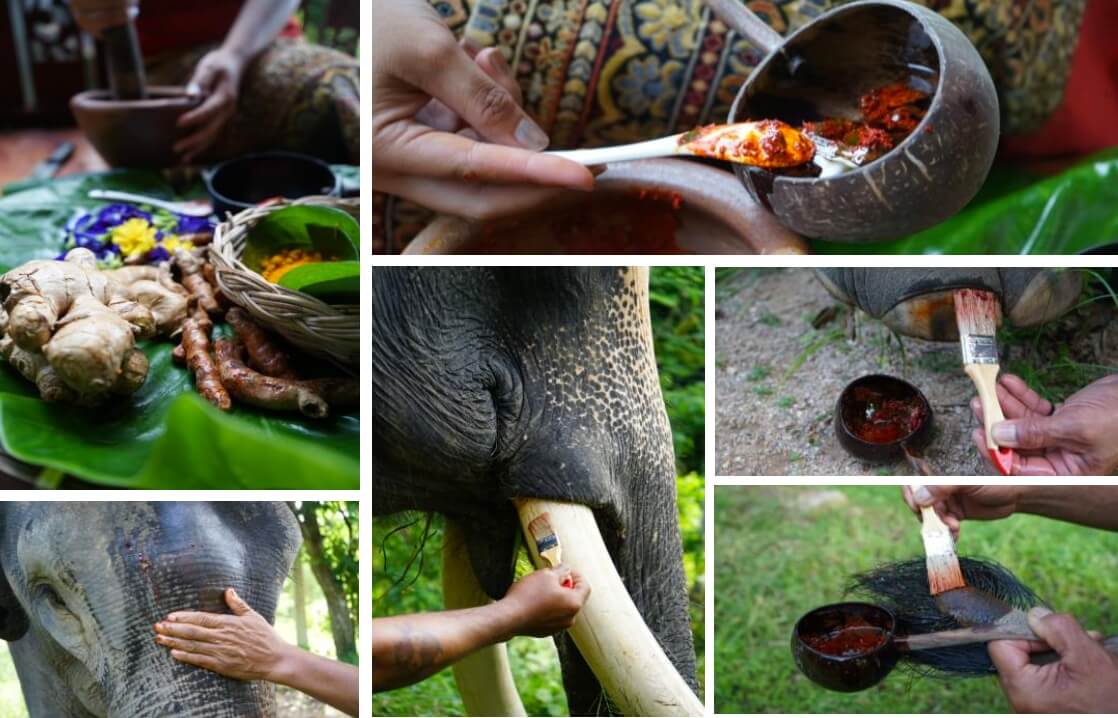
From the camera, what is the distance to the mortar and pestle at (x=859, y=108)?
970 millimetres

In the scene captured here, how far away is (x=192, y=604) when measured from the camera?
3.76 feet

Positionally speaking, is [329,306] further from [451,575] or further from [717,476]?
[717,476]

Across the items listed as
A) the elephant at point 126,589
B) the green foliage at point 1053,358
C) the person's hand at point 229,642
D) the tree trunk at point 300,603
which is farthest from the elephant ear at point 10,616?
the green foliage at point 1053,358

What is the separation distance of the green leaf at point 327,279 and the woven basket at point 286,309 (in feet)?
0.04

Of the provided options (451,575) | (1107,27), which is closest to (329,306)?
(451,575)

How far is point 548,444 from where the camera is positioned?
45.2 inches

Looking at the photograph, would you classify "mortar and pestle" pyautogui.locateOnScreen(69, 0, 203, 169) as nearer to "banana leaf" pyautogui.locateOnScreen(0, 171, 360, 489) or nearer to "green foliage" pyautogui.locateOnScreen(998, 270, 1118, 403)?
"banana leaf" pyautogui.locateOnScreen(0, 171, 360, 489)

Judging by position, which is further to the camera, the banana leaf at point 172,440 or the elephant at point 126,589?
the elephant at point 126,589

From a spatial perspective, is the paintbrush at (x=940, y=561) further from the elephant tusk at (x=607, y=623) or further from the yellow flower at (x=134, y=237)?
the yellow flower at (x=134, y=237)

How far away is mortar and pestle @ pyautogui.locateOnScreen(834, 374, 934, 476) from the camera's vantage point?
3.81 ft

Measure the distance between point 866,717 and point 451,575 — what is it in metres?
0.52

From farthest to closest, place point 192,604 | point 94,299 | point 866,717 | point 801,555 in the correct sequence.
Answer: point 801,555
point 866,717
point 192,604
point 94,299

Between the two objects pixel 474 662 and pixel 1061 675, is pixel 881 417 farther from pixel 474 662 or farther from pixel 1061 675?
pixel 474 662

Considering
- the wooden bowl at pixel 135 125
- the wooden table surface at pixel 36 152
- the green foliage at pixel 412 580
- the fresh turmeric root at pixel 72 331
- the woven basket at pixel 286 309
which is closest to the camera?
the fresh turmeric root at pixel 72 331
